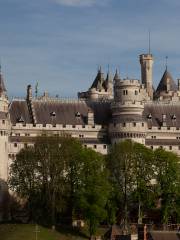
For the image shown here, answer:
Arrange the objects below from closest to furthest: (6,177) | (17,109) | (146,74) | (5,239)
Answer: (5,239), (6,177), (17,109), (146,74)

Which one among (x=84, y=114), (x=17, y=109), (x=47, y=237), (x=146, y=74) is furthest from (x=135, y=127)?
(x=146, y=74)

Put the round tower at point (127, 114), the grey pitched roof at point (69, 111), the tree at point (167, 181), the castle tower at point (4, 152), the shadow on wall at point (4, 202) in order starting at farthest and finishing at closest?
the grey pitched roof at point (69, 111) < the round tower at point (127, 114) < the castle tower at point (4, 152) < the shadow on wall at point (4, 202) < the tree at point (167, 181)

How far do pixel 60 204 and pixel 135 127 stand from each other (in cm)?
2291

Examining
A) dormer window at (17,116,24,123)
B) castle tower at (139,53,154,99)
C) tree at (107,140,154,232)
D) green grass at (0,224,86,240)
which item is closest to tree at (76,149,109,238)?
tree at (107,140,154,232)

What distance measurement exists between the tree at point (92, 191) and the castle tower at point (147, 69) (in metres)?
56.1

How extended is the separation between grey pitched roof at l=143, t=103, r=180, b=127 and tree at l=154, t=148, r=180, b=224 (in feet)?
50.9

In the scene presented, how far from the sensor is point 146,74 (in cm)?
17738

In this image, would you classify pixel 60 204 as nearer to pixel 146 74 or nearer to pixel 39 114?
pixel 39 114

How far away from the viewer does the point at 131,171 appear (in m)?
124

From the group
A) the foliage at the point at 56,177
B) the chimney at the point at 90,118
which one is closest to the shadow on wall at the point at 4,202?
the foliage at the point at 56,177

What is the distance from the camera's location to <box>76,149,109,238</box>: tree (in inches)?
4523

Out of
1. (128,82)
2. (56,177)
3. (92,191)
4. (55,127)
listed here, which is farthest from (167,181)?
(55,127)

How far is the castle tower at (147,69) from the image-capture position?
578 feet

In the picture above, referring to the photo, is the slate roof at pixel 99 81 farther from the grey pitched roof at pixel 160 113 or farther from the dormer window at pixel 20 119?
the dormer window at pixel 20 119
